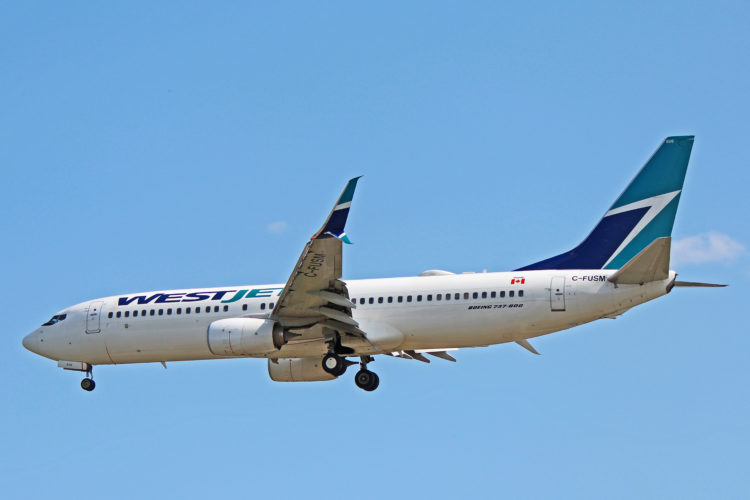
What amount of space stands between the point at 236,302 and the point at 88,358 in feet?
18.8

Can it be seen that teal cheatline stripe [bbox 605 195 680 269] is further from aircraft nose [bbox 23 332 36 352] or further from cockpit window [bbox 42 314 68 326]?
aircraft nose [bbox 23 332 36 352]

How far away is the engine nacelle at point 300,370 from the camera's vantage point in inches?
1602

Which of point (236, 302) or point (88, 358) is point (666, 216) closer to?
point (236, 302)

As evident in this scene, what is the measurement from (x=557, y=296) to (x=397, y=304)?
505 centimetres

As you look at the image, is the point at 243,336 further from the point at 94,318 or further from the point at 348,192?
the point at 94,318

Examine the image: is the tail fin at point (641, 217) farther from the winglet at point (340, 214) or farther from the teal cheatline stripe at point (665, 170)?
the winglet at point (340, 214)

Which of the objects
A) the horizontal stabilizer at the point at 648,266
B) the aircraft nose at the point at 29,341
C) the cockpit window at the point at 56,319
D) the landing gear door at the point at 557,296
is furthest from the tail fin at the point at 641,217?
the aircraft nose at the point at 29,341

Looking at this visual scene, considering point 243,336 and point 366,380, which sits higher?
point 243,336

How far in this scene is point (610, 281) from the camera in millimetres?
34969

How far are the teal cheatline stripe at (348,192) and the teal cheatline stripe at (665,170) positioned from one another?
29.8 ft

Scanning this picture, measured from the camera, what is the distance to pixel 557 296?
35562 millimetres

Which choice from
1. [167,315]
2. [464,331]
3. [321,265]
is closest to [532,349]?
[464,331]

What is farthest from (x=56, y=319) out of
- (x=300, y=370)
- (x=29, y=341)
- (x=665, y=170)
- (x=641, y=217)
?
(x=665, y=170)

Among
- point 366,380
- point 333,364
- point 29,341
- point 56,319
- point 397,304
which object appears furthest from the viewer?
point 29,341
